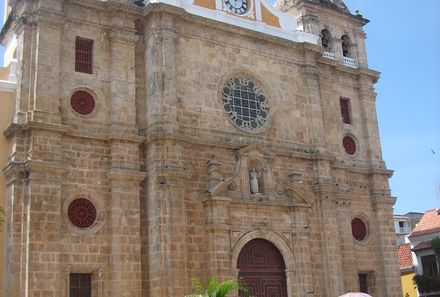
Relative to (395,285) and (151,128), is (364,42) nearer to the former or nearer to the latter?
(395,285)

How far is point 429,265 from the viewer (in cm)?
2959

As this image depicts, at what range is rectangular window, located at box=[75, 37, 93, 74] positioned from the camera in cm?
1891

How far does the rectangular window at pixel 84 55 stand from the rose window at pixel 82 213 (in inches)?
164

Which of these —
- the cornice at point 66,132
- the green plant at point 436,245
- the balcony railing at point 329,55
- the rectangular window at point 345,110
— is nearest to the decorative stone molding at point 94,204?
the cornice at point 66,132

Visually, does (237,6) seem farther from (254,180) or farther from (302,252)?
(302,252)

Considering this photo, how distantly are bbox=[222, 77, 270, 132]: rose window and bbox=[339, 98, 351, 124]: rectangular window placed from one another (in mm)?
4409

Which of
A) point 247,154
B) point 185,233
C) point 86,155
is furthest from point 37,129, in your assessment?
point 247,154

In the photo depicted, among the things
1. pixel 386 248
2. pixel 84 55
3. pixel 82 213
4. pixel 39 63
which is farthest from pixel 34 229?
pixel 386 248

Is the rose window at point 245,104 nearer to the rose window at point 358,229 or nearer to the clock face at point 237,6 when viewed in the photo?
the clock face at point 237,6

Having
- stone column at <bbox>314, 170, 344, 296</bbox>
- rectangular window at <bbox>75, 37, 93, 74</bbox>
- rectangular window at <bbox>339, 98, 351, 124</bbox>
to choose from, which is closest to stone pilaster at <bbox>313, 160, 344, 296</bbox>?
stone column at <bbox>314, 170, 344, 296</bbox>

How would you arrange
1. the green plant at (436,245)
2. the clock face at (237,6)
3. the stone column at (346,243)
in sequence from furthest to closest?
the green plant at (436,245) → the clock face at (237,6) → the stone column at (346,243)

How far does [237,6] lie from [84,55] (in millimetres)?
6426

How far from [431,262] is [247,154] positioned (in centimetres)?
1402

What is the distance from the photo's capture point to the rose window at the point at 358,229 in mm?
23453
